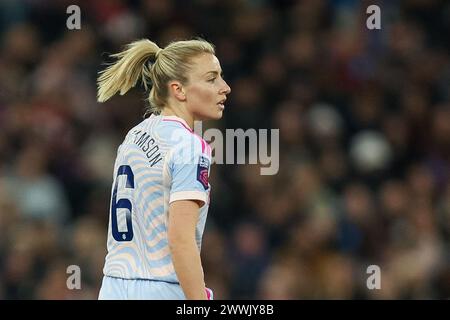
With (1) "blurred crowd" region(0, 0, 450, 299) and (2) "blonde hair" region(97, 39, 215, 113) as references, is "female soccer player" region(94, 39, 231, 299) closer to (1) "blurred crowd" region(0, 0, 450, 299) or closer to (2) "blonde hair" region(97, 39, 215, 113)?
(2) "blonde hair" region(97, 39, 215, 113)

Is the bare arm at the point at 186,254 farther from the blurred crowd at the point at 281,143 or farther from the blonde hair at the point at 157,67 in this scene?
the blurred crowd at the point at 281,143

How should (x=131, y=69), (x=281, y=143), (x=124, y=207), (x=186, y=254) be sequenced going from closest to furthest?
(x=186, y=254)
(x=124, y=207)
(x=131, y=69)
(x=281, y=143)

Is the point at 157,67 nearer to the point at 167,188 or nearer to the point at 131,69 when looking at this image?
Result: the point at 131,69

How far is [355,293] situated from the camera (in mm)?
7172

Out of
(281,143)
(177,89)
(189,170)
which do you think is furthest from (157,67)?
(281,143)

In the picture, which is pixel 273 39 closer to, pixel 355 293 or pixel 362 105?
pixel 362 105

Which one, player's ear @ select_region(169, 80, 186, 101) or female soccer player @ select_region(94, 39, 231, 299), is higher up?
player's ear @ select_region(169, 80, 186, 101)

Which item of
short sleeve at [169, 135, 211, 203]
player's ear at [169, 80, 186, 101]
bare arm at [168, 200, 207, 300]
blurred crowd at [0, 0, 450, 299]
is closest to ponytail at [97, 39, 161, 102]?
player's ear at [169, 80, 186, 101]

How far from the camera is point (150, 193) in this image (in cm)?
371

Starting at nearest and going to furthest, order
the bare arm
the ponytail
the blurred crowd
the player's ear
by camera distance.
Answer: the bare arm → the player's ear → the ponytail → the blurred crowd

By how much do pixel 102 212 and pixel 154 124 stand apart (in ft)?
13.0

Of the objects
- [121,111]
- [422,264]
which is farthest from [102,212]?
[422,264]

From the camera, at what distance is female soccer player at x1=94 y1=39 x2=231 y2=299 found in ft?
11.7

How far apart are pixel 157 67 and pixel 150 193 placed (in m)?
0.51
